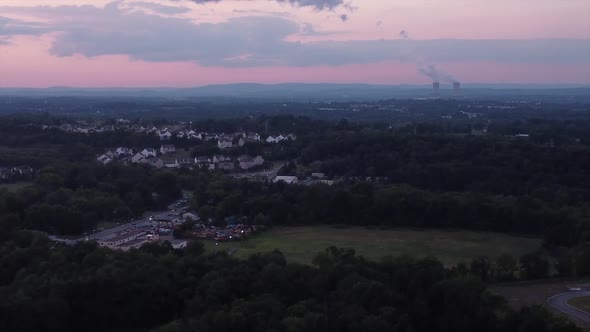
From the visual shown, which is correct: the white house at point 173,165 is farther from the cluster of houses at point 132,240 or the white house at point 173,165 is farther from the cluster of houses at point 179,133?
the cluster of houses at point 132,240

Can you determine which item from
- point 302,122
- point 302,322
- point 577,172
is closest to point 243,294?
point 302,322

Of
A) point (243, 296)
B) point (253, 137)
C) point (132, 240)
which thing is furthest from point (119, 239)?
point (253, 137)

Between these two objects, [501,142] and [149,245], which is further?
[501,142]

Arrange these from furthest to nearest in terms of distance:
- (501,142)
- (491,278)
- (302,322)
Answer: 1. (501,142)
2. (491,278)
3. (302,322)

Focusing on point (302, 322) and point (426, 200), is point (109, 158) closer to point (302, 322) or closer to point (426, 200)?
point (426, 200)

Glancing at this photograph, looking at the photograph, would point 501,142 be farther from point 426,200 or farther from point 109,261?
point 109,261

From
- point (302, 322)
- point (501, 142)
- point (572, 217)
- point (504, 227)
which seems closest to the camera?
point (302, 322)

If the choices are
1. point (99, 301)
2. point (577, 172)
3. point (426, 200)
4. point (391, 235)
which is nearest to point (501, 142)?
point (577, 172)

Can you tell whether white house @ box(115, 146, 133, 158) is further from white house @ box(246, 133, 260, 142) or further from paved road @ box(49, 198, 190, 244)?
paved road @ box(49, 198, 190, 244)
